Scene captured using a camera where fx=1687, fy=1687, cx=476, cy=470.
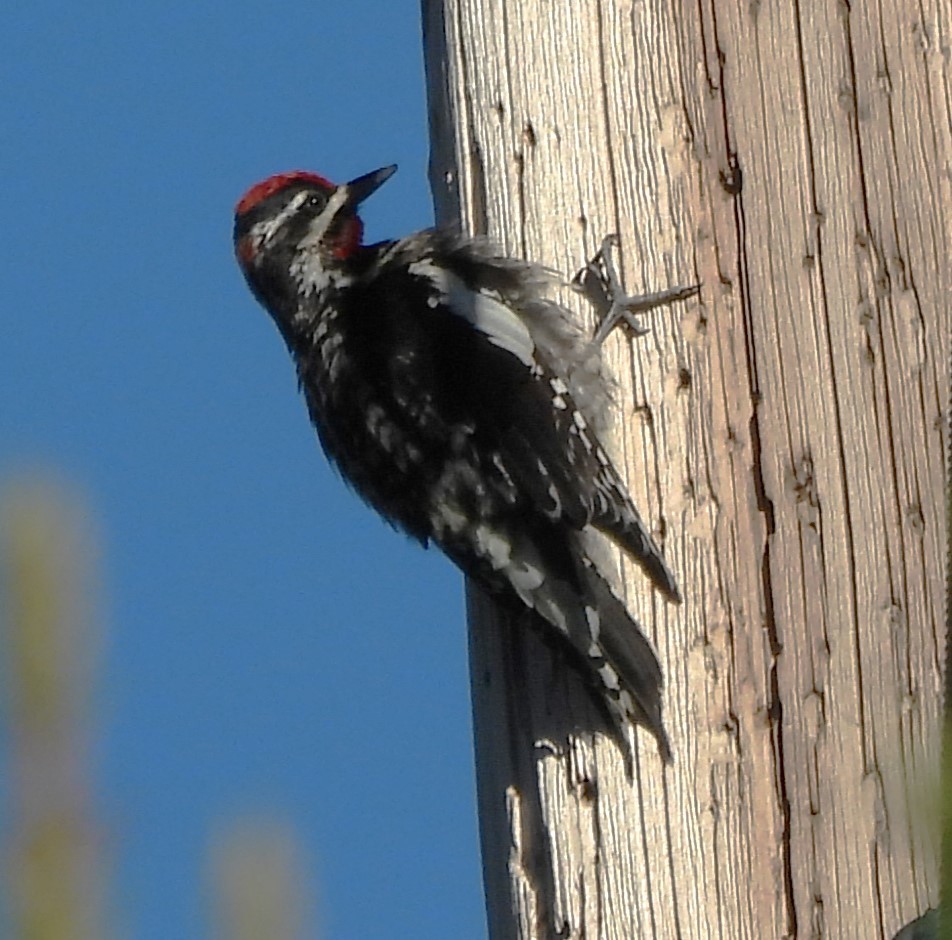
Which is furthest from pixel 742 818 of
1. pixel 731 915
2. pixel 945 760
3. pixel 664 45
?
pixel 945 760

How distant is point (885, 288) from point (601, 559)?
640 millimetres

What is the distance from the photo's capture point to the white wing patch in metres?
3.25

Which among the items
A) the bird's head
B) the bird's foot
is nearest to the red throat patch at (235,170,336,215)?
the bird's head

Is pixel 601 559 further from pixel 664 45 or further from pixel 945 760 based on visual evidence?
pixel 945 760

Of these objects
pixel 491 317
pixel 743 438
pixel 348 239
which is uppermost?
pixel 348 239

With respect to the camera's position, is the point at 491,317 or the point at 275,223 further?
the point at 275,223

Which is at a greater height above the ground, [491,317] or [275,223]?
[275,223]

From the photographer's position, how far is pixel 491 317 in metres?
3.27

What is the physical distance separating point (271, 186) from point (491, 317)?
0.96 m

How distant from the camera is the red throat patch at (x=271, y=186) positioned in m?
3.98

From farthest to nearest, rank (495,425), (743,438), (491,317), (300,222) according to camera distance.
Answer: (300,222), (491,317), (495,425), (743,438)

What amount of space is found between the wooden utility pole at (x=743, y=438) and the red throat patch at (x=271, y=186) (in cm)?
105

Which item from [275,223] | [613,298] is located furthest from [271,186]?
[613,298]

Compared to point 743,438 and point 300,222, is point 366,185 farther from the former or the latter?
point 743,438
